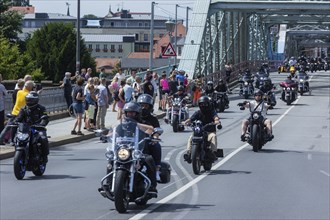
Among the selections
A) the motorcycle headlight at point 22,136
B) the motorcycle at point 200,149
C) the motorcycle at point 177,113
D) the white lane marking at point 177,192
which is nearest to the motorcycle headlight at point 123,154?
the white lane marking at point 177,192

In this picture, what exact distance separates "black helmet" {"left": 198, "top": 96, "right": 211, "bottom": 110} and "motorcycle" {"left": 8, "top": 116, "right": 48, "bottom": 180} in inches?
134

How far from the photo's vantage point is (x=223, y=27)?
65.6 meters

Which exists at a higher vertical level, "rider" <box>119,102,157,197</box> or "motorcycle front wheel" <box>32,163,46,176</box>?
"rider" <box>119,102,157,197</box>

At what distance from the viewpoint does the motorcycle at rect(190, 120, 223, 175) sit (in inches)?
734

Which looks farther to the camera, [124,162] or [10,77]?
[10,77]

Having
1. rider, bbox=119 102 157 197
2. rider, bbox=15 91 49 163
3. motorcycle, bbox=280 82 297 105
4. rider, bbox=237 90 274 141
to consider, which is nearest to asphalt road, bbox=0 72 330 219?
rider, bbox=119 102 157 197

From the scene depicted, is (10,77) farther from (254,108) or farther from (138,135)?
(138,135)

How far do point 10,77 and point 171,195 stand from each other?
4710 centimetres

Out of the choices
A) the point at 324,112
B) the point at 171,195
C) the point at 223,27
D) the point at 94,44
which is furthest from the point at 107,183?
the point at 94,44

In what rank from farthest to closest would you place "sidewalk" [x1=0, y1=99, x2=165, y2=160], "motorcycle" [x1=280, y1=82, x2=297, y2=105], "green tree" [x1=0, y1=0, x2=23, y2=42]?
"green tree" [x1=0, y1=0, x2=23, y2=42], "motorcycle" [x1=280, y1=82, x2=297, y2=105], "sidewalk" [x1=0, y1=99, x2=165, y2=160]

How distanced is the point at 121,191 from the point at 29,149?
558cm

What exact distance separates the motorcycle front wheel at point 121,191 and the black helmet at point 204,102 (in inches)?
257

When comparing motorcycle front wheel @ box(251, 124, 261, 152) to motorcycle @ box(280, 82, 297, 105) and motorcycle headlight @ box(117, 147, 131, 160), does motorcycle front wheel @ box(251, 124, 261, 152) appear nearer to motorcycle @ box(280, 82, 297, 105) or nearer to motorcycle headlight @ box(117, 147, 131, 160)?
motorcycle headlight @ box(117, 147, 131, 160)

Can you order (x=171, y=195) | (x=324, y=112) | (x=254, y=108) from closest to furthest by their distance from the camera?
1. (x=171, y=195)
2. (x=254, y=108)
3. (x=324, y=112)
